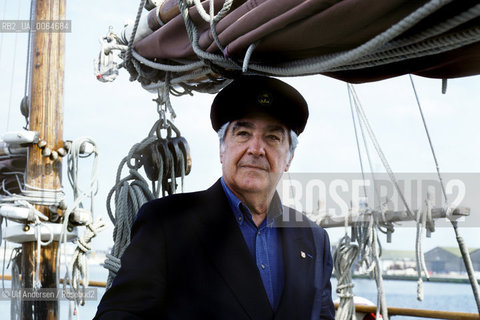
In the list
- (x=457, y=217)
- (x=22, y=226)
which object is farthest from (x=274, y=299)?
(x=22, y=226)

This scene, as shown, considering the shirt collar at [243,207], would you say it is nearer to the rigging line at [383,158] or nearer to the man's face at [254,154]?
the man's face at [254,154]

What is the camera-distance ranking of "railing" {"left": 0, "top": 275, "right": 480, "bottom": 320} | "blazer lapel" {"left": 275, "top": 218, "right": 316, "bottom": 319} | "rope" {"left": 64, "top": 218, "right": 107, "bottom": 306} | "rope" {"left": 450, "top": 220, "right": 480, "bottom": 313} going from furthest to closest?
"rope" {"left": 64, "top": 218, "right": 107, "bottom": 306} < "railing" {"left": 0, "top": 275, "right": 480, "bottom": 320} < "rope" {"left": 450, "top": 220, "right": 480, "bottom": 313} < "blazer lapel" {"left": 275, "top": 218, "right": 316, "bottom": 319}

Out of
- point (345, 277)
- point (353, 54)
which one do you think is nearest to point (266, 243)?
point (353, 54)

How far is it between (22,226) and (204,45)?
9.18 feet

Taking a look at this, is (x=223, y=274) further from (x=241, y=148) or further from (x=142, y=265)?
(x=241, y=148)

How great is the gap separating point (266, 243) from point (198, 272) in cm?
27

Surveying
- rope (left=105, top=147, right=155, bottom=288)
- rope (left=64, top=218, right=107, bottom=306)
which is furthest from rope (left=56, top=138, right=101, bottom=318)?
rope (left=105, top=147, right=155, bottom=288)

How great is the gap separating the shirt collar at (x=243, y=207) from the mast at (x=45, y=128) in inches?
106

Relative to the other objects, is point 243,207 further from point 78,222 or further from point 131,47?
point 78,222

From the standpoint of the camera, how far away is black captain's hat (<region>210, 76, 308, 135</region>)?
1.64 meters

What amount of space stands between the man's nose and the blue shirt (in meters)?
0.18

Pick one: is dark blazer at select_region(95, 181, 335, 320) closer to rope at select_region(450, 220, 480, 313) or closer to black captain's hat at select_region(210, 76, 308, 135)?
black captain's hat at select_region(210, 76, 308, 135)

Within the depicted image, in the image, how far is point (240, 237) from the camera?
1603mm

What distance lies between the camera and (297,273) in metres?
1.65
